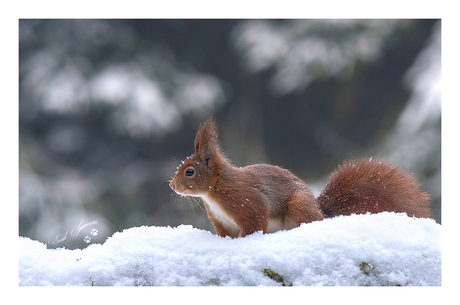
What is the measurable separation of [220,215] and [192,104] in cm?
165

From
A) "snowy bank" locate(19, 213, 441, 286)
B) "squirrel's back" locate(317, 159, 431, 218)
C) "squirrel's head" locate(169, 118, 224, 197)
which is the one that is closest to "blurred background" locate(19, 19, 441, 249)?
"squirrel's back" locate(317, 159, 431, 218)

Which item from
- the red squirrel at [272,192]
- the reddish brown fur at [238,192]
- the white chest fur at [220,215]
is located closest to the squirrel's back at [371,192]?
the red squirrel at [272,192]

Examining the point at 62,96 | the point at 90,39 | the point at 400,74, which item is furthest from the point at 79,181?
the point at 400,74

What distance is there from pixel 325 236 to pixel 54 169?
2552 millimetres

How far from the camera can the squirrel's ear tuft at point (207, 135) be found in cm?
147

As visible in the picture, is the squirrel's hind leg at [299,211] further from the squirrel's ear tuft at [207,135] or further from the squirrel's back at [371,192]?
the squirrel's ear tuft at [207,135]

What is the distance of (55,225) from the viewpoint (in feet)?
9.04

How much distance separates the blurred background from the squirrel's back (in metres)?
0.94

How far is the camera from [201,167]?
1.47m

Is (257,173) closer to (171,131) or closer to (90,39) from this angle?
(171,131)

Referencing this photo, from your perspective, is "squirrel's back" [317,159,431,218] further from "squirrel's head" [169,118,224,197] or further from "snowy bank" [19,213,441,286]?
"squirrel's head" [169,118,224,197]

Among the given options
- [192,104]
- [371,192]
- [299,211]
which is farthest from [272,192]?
[192,104]

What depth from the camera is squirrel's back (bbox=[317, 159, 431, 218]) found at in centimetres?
157

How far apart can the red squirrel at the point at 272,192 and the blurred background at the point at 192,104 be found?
98 cm
